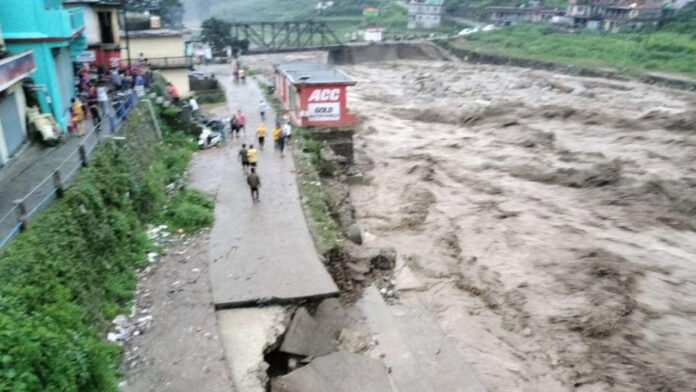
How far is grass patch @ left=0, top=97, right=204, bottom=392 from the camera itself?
689 centimetres

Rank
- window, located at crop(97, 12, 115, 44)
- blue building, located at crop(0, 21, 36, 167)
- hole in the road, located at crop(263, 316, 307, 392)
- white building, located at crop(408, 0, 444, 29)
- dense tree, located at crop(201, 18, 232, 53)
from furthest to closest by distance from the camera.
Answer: white building, located at crop(408, 0, 444, 29)
dense tree, located at crop(201, 18, 232, 53)
window, located at crop(97, 12, 115, 44)
blue building, located at crop(0, 21, 36, 167)
hole in the road, located at crop(263, 316, 307, 392)

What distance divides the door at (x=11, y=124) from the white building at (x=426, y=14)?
→ 83.9m

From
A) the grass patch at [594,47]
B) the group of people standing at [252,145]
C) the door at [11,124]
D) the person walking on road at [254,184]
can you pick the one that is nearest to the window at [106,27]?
the group of people standing at [252,145]

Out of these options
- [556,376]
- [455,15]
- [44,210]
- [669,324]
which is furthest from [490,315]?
[455,15]

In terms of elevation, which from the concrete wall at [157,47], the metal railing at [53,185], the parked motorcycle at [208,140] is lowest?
the parked motorcycle at [208,140]

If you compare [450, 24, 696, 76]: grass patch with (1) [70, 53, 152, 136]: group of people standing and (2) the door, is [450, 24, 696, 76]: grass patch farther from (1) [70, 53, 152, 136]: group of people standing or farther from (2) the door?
(2) the door

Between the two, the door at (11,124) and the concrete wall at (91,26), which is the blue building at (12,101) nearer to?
the door at (11,124)

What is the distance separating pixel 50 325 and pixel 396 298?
27.3 feet

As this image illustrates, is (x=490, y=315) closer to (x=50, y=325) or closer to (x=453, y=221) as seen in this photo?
(x=453, y=221)

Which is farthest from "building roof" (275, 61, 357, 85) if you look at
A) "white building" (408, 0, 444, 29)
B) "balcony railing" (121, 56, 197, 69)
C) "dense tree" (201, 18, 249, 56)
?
"white building" (408, 0, 444, 29)

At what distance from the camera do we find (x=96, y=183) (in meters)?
11.8

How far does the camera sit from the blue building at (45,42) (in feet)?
45.6

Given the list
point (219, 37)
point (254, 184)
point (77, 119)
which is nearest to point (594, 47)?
point (219, 37)

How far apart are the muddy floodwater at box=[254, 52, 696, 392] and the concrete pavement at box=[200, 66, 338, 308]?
136 inches
